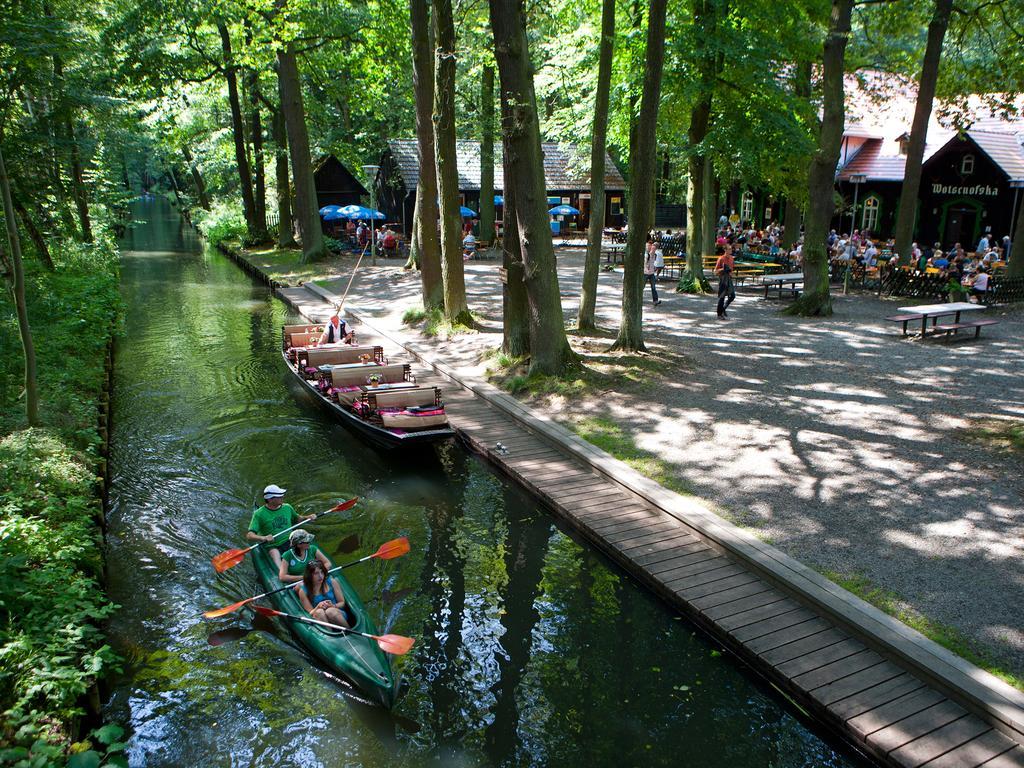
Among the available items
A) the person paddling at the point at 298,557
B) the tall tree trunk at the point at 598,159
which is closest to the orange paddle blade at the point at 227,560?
the person paddling at the point at 298,557

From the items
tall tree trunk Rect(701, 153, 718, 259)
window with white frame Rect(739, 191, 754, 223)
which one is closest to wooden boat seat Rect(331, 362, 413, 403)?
tall tree trunk Rect(701, 153, 718, 259)

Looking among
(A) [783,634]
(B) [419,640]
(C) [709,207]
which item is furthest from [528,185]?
(C) [709,207]

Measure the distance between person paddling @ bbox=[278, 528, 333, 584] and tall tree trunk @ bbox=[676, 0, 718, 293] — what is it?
15673mm

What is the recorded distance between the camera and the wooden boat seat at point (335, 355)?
52.3 feet

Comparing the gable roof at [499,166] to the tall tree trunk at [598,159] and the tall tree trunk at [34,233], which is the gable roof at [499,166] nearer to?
the tall tree trunk at [34,233]

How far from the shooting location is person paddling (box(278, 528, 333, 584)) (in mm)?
8820

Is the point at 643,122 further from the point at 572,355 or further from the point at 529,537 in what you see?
the point at 529,537

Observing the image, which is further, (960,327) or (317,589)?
(960,327)

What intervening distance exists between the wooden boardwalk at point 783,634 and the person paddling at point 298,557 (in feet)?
11.3

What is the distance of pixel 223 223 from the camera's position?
4659cm

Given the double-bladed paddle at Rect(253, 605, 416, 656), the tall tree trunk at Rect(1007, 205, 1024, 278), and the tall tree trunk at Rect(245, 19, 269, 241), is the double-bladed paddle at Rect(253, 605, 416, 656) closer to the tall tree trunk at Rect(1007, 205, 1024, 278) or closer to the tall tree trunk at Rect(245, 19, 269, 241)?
the tall tree trunk at Rect(1007, 205, 1024, 278)

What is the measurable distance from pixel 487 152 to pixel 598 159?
19406 mm

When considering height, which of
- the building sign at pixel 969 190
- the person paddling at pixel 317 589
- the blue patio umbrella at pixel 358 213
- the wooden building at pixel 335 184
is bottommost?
the person paddling at pixel 317 589

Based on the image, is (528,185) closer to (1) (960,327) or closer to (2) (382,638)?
(2) (382,638)
